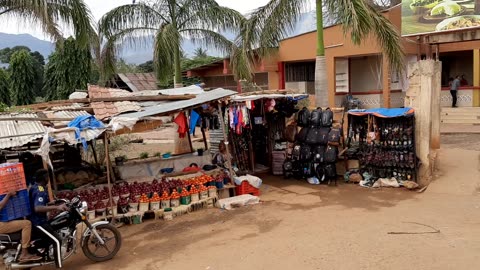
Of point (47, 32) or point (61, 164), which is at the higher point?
point (47, 32)

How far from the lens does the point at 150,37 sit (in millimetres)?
13586

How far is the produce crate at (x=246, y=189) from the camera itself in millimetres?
9703

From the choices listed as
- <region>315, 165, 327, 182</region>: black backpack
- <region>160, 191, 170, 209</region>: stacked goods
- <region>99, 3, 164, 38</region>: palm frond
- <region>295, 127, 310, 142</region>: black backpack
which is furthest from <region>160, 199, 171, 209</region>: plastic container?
<region>99, 3, 164, 38</region>: palm frond

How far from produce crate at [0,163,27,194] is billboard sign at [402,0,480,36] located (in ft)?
50.8

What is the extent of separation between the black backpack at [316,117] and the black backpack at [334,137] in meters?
0.48

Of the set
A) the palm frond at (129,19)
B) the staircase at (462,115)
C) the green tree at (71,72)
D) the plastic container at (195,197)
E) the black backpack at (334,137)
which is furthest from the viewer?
the green tree at (71,72)

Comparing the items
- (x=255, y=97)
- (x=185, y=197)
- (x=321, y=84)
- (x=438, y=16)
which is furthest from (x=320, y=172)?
(x=438, y=16)

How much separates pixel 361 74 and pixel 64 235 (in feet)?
59.8

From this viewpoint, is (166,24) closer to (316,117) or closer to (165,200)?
(316,117)

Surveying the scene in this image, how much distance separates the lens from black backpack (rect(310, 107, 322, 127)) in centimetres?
1099

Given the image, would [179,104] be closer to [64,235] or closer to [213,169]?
[213,169]

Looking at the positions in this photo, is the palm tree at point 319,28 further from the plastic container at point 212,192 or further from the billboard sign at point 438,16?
the billboard sign at point 438,16

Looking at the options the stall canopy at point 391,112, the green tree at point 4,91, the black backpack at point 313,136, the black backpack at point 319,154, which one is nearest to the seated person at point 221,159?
the black backpack at point 313,136

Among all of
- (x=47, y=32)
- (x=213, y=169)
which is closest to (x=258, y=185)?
(x=213, y=169)
